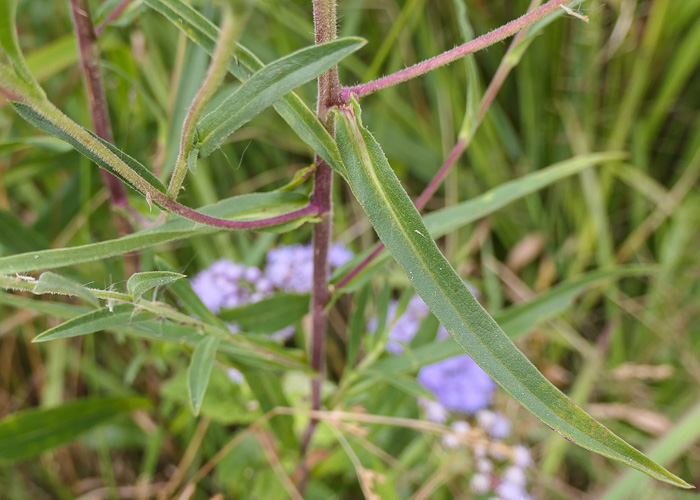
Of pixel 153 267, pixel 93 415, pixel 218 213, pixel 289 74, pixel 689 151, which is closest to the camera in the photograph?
pixel 289 74

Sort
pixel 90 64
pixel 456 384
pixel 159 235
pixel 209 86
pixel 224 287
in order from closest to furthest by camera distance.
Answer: pixel 209 86
pixel 159 235
pixel 90 64
pixel 224 287
pixel 456 384

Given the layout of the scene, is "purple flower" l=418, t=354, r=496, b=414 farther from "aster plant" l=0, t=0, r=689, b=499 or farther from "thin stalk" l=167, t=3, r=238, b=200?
"thin stalk" l=167, t=3, r=238, b=200

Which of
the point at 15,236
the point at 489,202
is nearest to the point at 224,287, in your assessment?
the point at 15,236

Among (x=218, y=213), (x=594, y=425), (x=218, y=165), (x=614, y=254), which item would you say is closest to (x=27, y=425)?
(x=218, y=213)

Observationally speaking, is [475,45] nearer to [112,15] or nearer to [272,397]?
[112,15]

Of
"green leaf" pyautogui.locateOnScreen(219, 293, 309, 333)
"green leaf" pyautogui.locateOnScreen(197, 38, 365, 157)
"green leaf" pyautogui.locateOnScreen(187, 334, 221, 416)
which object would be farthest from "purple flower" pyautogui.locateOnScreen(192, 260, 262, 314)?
"green leaf" pyautogui.locateOnScreen(197, 38, 365, 157)

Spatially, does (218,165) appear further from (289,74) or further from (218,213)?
(289,74)
